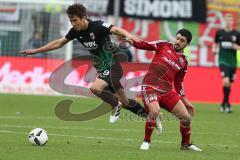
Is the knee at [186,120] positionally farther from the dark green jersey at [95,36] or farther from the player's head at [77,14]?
the player's head at [77,14]

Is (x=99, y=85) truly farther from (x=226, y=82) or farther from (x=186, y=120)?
(x=226, y=82)

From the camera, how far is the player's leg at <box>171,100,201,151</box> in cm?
1189

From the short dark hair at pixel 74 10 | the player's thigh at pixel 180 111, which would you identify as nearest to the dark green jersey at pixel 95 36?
the short dark hair at pixel 74 10

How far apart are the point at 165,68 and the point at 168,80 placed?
0.20 meters

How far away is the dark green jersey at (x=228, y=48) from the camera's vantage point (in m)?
21.4

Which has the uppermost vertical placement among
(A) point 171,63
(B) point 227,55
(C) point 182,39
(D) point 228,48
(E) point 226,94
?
(C) point 182,39

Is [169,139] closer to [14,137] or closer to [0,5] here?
[14,137]

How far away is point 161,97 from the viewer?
11.9 m

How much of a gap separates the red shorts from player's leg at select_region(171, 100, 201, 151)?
0.07 meters

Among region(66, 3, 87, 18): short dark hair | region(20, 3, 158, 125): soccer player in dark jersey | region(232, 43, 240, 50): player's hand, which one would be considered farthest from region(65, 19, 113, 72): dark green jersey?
region(232, 43, 240, 50): player's hand

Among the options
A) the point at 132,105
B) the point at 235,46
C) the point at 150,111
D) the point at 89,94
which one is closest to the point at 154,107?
the point at 150,111

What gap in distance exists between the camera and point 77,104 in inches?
891

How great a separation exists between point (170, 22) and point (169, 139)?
20.3 metres

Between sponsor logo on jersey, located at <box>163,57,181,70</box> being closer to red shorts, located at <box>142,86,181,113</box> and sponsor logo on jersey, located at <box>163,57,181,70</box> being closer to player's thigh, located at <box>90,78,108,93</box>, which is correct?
red shorts, located at <box>142,86,181,113</box>
